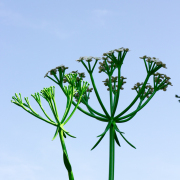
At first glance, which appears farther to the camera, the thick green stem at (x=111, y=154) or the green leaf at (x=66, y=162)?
the thick green stem at (x=111, y=154)

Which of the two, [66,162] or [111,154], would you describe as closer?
[66,162]

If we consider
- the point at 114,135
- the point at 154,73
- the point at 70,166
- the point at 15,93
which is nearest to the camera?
the point at 70,166

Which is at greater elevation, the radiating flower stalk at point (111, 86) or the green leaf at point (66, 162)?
the radiating flower stalk at point (111, 86)

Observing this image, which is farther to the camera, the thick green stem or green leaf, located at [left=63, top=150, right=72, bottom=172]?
the thick green stem

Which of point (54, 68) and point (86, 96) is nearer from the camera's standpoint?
point (54, 68)

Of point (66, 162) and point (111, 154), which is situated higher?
point (111, 154)

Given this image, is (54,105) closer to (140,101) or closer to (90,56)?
(90,56)

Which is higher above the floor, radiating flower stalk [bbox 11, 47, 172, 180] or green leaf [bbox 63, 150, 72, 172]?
radiating flower stalk [bbox 11, 47, 172, 180]

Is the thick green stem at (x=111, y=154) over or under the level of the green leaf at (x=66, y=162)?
over

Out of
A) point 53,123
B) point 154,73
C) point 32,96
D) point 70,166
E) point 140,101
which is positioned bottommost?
point 70,166

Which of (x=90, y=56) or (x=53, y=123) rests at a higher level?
(x=90, y=56)

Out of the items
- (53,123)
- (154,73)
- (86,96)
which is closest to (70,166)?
(53,123)
